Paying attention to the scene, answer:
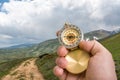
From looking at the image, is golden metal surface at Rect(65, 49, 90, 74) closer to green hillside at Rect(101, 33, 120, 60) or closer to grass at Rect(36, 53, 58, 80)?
grass at Rect(36, 53, 58, 80)

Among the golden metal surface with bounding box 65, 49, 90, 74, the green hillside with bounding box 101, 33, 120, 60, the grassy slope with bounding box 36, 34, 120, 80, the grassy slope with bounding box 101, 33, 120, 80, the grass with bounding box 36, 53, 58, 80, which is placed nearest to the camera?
the golden metal surface with bounding box 65, 49, 90, 74

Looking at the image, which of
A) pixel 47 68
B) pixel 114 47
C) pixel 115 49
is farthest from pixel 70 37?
pixel 114 47

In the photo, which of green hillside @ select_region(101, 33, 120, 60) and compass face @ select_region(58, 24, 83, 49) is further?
green hillside @ select_region(101, 33, 120, 60)

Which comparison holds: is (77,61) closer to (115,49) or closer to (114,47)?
(115,49)

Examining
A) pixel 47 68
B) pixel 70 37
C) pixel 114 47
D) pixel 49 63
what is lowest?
pixel 114 47

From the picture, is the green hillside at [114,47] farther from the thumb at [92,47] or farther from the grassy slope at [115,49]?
the thumb at [92,47]

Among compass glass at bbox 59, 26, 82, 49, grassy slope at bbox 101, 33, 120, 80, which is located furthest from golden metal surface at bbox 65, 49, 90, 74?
grassy slope at bbox 101, 33, 120, 80

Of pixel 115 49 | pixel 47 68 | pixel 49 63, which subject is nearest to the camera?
pixel 47 68

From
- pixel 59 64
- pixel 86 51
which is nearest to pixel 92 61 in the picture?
pixel 86 51
